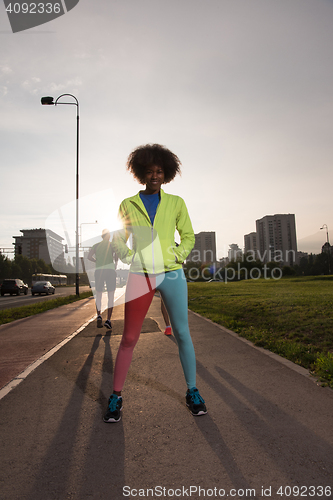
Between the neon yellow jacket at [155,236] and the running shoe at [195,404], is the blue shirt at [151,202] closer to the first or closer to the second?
the neon yellow jacket at [155,236]

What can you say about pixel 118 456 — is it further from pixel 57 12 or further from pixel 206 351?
pixel 57 12

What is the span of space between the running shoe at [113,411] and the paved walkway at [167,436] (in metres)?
0.07

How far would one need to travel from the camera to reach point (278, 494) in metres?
1.86

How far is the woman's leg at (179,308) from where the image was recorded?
2938 millimetres

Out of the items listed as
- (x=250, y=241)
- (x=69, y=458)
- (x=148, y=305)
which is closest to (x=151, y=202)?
(x=148, y=305)

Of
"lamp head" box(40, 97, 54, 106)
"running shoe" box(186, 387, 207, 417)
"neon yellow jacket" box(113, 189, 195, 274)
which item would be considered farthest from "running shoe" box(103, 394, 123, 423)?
"lamp head" box(40, 97, 54, 106)

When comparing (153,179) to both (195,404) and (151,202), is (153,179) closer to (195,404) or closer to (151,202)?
(151,202)

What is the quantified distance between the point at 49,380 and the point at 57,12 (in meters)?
6.39

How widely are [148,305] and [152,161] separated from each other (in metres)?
1.35

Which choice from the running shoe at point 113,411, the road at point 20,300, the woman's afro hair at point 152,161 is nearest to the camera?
the running shoe at point 113,411

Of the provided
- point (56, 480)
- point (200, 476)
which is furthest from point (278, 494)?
point (56, 480)

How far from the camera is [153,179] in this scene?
3162 mm

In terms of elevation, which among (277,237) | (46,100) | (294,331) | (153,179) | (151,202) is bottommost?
(294,331)

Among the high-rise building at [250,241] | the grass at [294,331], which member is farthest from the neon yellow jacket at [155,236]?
the high-rise building at [250,241]
